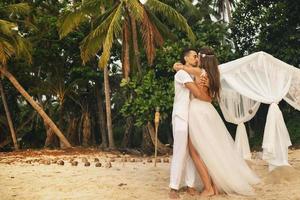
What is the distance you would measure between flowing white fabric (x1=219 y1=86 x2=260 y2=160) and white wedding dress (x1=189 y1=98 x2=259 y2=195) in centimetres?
132

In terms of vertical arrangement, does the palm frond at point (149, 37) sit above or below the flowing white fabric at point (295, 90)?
above

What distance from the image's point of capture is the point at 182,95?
5.23 m

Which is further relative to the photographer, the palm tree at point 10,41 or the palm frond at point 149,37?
the palm tree at point 10,41

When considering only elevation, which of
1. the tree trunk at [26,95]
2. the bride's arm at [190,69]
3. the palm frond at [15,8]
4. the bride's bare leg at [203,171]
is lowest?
the bride's bare leg at [203,171]

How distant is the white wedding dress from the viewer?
203 inches

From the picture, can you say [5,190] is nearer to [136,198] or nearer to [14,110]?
[136,198]

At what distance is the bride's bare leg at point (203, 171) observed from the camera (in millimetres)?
5057

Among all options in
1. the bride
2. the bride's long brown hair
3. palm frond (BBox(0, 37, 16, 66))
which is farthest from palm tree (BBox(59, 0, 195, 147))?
the bride

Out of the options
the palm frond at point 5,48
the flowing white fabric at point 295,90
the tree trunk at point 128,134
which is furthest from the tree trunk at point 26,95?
the flowing white fabric at point 295,90

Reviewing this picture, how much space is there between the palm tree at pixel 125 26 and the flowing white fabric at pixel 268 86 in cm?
690

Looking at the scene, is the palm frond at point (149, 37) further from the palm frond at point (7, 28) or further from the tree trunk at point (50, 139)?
the tree trunk at point (50, 139)

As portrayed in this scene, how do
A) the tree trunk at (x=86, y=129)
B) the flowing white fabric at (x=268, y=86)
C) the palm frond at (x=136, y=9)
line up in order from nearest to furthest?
the flowing white fabric at (x=268, y=86)
the palm frond at (x=136, y=9)
the tree trunk at (x=86, y=129)

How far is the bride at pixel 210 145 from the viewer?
16.9ft

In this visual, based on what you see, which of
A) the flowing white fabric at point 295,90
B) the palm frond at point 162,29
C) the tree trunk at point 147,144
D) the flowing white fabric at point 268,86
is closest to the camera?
the flowing white fabric at point 268,86
